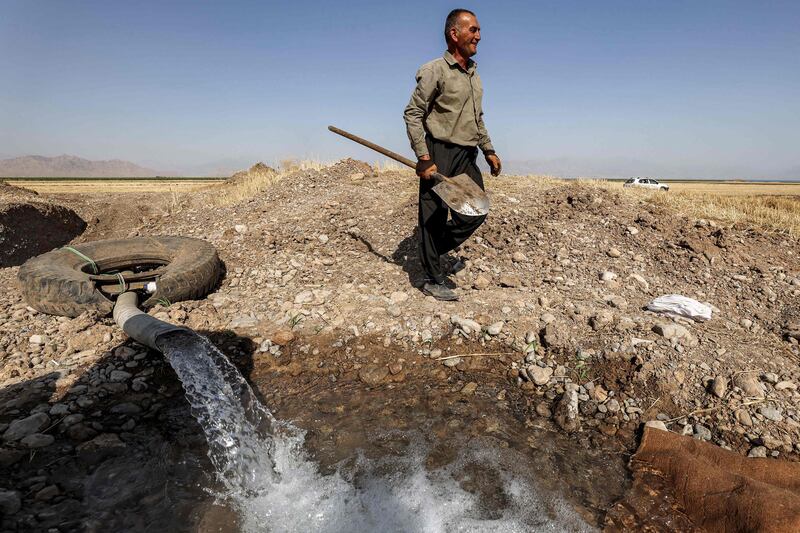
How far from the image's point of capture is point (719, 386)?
2658mm

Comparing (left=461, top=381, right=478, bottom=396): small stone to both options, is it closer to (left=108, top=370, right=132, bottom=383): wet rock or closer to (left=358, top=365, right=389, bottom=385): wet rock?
(left=358, top=365, right=389, bottom=385): wet rock

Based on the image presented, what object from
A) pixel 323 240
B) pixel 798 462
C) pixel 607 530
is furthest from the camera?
pixel 323 240

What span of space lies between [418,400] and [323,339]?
105cm

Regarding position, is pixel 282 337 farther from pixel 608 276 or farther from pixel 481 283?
pixel 608 276

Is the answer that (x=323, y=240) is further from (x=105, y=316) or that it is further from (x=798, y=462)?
(x=798, y=462)

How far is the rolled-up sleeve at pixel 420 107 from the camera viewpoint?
342 centimetres

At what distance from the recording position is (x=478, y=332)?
3.46 metres

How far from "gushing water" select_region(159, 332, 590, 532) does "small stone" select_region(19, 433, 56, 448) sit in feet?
2.39

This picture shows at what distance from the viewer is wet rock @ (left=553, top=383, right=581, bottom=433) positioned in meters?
2.57

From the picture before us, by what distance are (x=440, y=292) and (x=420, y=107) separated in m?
1.67

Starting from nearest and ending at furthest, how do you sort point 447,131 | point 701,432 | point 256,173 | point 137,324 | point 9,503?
point 9,503
point 701,432
point 137,324
point 447,131
point 256,173

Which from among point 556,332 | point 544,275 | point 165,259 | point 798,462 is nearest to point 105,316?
point 165,259

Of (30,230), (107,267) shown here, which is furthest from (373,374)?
(30,230)

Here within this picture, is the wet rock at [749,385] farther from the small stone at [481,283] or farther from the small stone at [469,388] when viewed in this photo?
the small stone at [481,283]
